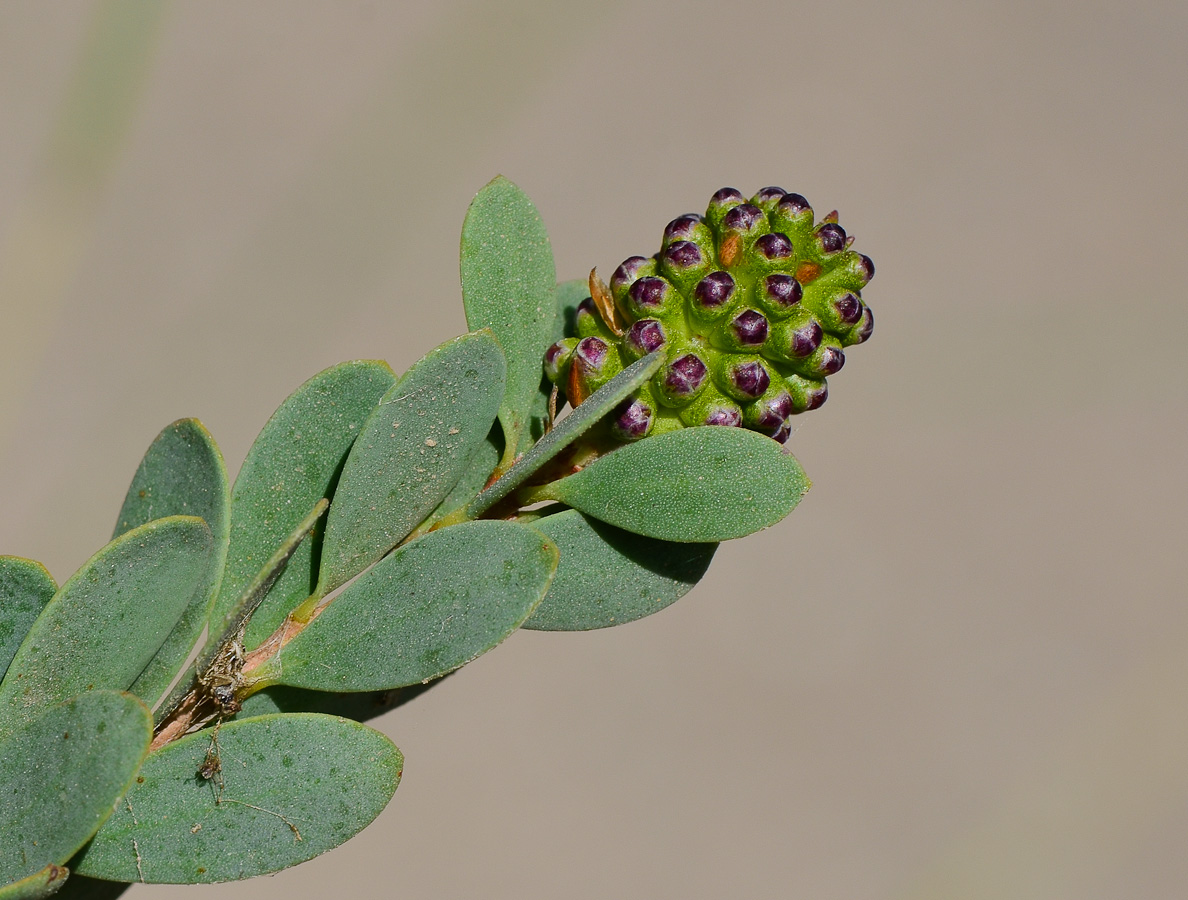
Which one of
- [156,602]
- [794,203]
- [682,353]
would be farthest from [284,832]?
[794,203]

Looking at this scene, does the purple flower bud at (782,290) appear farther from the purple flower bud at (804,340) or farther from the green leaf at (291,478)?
the green leaf at (291,478)

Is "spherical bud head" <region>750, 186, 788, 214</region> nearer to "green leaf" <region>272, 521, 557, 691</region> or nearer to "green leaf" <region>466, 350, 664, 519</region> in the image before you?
"green leaf" <region>466, 350, 664, 519</region>

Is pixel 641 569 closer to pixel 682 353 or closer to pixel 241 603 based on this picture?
pixel 682 353

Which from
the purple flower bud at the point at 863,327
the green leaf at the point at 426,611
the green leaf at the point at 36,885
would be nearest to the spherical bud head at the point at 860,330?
the purple flower bud at the point at 863,327

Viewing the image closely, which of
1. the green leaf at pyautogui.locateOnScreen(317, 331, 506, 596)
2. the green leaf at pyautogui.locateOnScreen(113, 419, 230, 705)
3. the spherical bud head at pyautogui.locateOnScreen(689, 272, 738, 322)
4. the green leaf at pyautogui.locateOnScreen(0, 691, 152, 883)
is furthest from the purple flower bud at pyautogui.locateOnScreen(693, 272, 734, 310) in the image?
the green leaf at pyautogui.locateOnScreen(0, 691, 152, 883)

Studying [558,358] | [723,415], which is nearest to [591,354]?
[558,358]

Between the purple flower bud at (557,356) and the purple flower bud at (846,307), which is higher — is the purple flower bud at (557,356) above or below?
below
